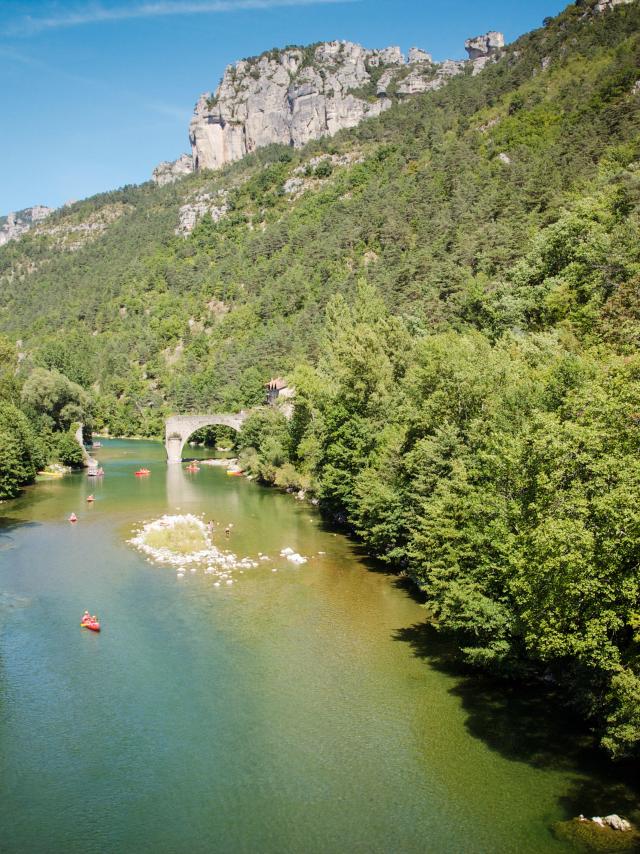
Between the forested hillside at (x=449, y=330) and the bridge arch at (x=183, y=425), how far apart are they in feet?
24.2

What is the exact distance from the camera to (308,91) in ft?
593

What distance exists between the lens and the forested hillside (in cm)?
1628

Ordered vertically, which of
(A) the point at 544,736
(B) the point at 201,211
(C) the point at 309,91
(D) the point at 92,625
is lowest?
(A) the point at 544,736

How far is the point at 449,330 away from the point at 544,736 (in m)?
34.9

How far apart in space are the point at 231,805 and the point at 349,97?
188738 mm

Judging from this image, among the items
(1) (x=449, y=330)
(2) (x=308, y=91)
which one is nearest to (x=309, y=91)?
(2) (x=308, y=91)

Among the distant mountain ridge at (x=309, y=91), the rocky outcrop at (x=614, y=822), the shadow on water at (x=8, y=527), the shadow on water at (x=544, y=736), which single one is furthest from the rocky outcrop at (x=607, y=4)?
the rocky outcrop at (x=614, y=822)

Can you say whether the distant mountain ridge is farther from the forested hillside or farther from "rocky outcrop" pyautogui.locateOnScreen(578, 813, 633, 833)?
→ "rocky outcrop" pyautogui.locateOnScreen(578, 813, 633, 833)

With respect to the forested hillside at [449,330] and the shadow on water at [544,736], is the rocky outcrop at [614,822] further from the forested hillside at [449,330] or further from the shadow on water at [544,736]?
the forested hillside at [449,330]

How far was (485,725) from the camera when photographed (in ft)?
63.7

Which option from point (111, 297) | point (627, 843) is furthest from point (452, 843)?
point (111, 297)

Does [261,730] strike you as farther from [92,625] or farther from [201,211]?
[201,211]

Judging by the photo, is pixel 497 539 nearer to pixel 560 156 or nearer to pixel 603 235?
pixel 603 235

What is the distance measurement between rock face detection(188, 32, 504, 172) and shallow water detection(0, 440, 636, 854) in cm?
17042
